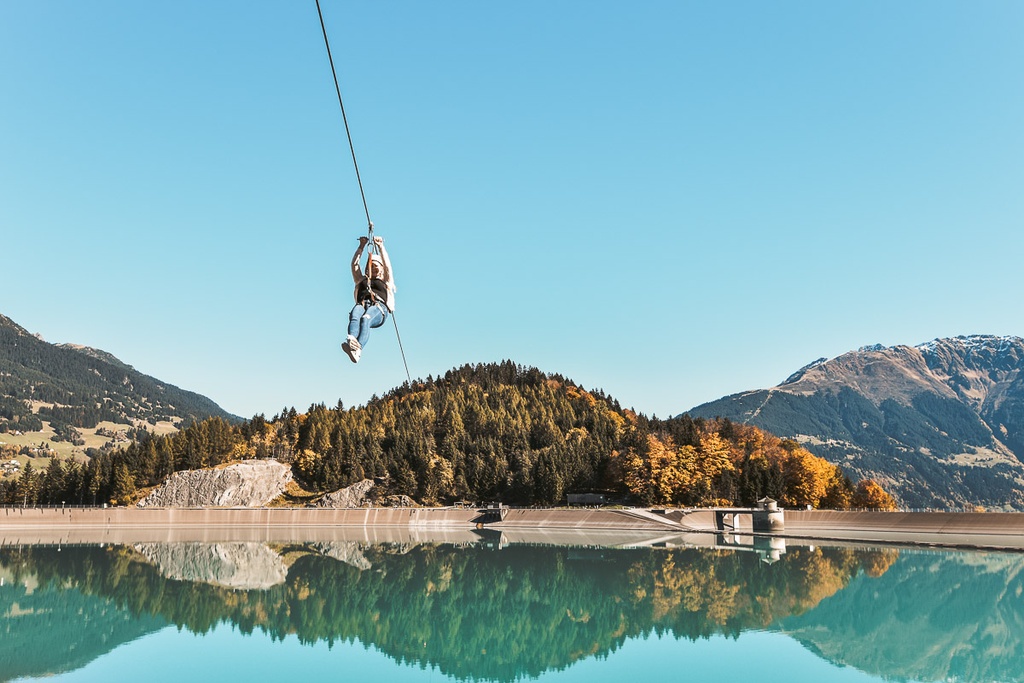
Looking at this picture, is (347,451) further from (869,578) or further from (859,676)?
(859,676)

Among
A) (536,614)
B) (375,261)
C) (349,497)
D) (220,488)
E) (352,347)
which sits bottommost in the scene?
(536,614)

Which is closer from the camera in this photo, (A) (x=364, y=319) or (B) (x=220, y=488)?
(A) (x=364, y=319)

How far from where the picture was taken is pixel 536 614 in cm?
4097

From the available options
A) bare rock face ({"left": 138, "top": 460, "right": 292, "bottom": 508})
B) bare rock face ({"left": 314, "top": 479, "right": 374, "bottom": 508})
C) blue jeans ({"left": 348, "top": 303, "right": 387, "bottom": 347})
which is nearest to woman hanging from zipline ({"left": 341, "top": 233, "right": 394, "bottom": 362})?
blue jeans ({"left": 348, "top": 303, "right": 387, "bottom": 347})

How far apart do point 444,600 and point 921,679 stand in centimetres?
2404

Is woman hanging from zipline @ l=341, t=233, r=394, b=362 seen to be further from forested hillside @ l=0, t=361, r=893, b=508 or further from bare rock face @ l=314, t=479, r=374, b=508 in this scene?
bare rock face @ l=314, t=479, r=374, b=508

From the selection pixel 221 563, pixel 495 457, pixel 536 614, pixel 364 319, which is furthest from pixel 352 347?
pixel 495 457

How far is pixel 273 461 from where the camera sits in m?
120

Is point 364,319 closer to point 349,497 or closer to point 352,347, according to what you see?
point 352,347

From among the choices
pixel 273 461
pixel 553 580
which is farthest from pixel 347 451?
pixel 553 580

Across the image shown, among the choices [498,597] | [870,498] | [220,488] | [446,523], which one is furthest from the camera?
[220,488]

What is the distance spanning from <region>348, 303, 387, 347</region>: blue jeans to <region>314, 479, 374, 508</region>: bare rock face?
95406 mm

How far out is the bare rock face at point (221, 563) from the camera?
5332cm

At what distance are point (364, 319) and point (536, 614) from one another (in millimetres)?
27724
